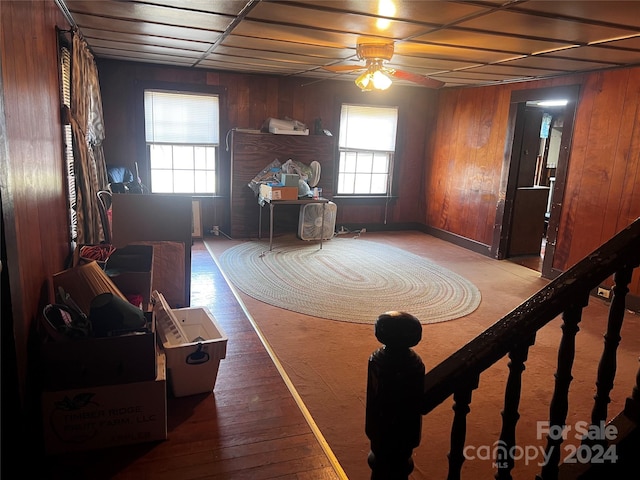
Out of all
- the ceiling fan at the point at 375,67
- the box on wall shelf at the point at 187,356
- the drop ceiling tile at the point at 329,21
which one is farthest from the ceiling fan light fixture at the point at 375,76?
the box on wall shelf at the point at 187,356

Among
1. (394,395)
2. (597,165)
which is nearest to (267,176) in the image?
(597,165)

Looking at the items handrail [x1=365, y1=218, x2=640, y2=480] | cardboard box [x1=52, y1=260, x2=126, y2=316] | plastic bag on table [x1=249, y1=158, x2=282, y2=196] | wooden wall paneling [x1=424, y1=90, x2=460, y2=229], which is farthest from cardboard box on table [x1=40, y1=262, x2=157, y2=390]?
wooden wall paneling [x1=424, y1=90, x2=460, y2=229]

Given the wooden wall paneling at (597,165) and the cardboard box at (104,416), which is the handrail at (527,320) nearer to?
the cardboard box at (104,416)

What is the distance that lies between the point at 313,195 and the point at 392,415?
5172mm

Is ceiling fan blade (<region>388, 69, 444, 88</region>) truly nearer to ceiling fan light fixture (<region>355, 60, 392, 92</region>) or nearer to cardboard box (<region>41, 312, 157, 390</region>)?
ceiling fan light fixture (<region>355, 60, 392, 92</region>)

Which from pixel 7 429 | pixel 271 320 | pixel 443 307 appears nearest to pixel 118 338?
pixel 7 429

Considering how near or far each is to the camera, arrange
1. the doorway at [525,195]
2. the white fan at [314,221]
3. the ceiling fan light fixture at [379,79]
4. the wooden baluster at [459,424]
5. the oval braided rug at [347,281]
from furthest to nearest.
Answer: the white fan at [314,221]
the doorway at [525,195]
the oval braided rug at [347,281]
the ceiling fan light fixture at [379,79]
the wooden baluster at [459,424]

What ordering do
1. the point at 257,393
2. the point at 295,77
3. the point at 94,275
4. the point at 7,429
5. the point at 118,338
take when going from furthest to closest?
the point at 295,77, the point at 257,393, the point at 94,275, the point at 118,338, the point at 7,429

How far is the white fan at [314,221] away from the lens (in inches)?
249

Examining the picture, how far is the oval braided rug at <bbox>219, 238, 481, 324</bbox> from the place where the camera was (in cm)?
403

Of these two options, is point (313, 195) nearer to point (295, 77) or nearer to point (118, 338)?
point (295, 77)

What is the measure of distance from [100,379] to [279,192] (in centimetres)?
383

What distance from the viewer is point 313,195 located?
6047 millimetres

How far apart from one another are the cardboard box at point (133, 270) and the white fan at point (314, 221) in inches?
134
